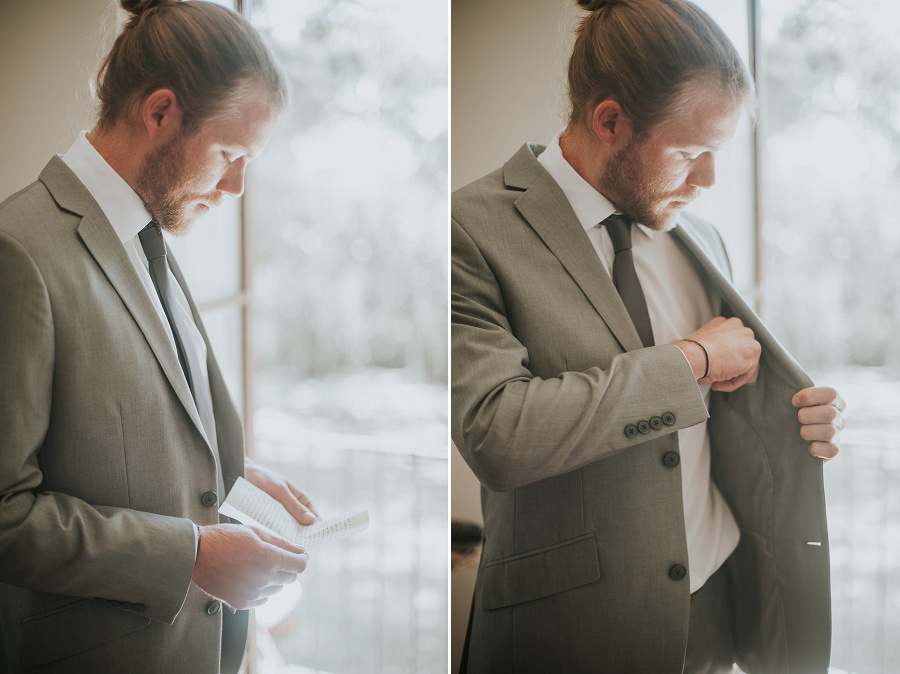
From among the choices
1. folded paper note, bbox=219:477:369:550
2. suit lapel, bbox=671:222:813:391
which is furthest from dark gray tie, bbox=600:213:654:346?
folded paper note, bbox=219:477:369:550

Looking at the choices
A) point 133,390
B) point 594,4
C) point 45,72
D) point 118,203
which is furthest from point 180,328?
point 594,4

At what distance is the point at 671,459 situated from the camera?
5.29 ft

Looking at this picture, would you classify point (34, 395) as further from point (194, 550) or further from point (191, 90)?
point (191, 90)

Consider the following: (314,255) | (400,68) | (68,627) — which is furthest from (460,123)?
(68,627)

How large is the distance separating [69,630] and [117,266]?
2.56ft

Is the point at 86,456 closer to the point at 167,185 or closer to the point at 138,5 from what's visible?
the point at 167,185

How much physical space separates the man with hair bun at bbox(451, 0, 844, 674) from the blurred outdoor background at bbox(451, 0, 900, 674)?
0.14 feet

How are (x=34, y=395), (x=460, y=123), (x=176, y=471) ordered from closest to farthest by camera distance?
(x=34, y=395), (x=176, y=471), (x=460, y=123)

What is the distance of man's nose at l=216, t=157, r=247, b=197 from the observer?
1.78 m

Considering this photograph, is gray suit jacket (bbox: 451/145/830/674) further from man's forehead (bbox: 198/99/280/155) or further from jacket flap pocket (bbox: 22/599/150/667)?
jacket flap pocket (bbox: 22/599/150/667)

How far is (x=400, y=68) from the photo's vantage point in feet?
6.10

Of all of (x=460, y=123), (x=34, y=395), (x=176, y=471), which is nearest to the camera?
(x=34, y=395)

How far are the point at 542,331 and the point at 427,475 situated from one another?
0.48 meters

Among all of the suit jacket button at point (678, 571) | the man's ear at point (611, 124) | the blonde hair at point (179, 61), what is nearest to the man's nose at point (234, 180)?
the blonde hair at point (179, 61)
